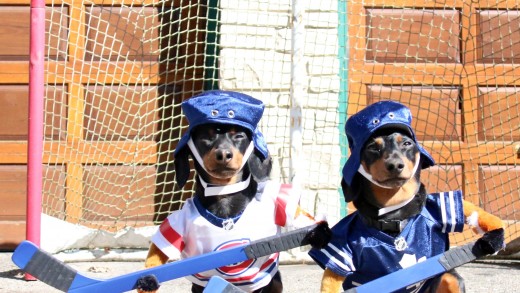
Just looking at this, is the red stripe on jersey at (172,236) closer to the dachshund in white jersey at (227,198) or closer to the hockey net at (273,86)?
the dachshund in white jersey at (227,198)

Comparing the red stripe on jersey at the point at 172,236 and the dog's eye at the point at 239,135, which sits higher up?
the dog's eye at the point at 239,135

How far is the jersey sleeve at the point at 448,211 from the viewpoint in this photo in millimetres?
4535

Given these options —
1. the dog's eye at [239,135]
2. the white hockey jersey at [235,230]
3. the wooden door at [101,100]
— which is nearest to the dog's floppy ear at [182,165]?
the white hockey jersey at [235,230]

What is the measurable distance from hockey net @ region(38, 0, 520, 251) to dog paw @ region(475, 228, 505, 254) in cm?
283

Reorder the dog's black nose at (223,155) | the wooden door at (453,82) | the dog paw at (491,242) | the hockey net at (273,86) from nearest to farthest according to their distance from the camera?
1. the dog paw at (491,242)
2. the dog's black nose at (223,155)
3. the hockey net at (273,86)
4. the wooden door at (453,82)

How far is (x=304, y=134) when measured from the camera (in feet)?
23.6

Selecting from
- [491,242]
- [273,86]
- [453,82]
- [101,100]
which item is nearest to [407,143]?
[491,242]

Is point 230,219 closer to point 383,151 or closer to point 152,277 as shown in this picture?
point 152,277

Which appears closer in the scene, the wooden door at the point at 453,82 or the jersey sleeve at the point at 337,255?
the jersey sleeve at the point at 337,255

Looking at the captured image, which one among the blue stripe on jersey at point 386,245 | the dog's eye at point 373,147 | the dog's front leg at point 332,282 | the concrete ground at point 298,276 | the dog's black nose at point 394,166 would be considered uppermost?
the dog's eye at point 373,147

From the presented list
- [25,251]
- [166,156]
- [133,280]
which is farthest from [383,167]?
[166,156]

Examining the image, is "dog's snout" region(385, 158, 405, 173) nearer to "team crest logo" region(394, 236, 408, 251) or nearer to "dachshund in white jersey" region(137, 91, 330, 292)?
"team crest logo" region(394, 236, 408, 251)

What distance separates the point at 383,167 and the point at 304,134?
2786mm

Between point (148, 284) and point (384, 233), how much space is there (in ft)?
3.28
